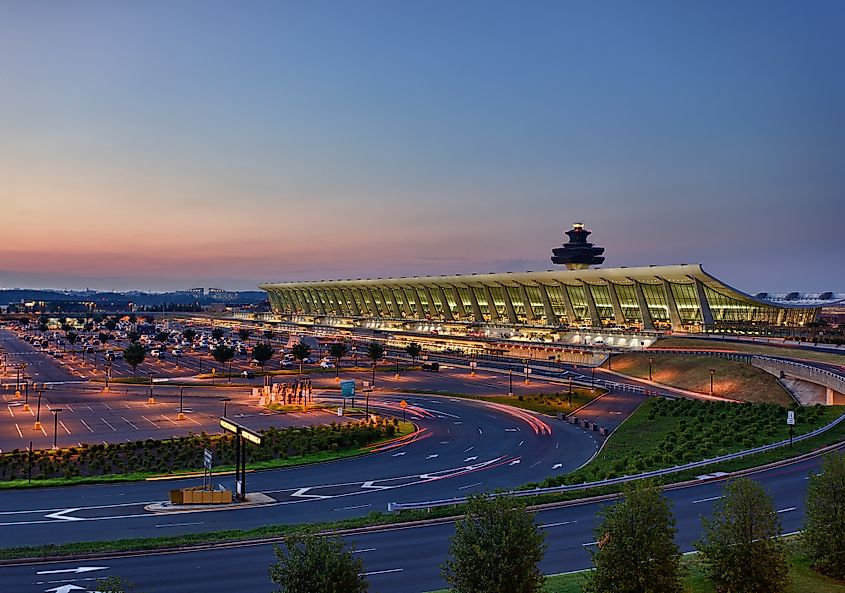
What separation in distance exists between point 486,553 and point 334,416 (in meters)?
53.5

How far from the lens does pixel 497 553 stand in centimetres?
1445

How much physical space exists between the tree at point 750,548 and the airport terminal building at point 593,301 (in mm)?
116248

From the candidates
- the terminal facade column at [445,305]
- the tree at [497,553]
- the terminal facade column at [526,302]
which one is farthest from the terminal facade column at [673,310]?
the tree at [497,553]

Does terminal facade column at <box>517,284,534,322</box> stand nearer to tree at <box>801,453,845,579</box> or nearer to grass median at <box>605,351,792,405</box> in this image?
grass median at <box>605,351,792,405</box>

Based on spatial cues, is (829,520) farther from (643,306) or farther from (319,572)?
(643,306)

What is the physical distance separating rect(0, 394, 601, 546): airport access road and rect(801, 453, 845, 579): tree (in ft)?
64.0

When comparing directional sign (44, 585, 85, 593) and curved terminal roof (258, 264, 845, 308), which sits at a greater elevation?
curved terminal roof (258, 264, 845, 308)

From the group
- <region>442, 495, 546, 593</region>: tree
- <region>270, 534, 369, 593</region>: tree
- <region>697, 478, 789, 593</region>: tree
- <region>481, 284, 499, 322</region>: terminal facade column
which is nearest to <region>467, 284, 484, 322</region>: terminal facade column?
<region>481, 284, 499, 322</region>: terminal facade column

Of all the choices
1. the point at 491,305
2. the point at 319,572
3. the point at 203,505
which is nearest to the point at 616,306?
the point at 491,305

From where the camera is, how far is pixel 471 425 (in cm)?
6125

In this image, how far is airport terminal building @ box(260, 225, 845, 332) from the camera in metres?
130

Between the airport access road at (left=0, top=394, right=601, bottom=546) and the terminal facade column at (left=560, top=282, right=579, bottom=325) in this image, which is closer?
the airport access road at (left=0, top=394, right=601, bottom=546)

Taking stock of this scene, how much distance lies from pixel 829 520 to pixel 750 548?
164 inches

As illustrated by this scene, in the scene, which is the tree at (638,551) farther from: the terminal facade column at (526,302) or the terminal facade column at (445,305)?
the terminal facade column at (445,305)
